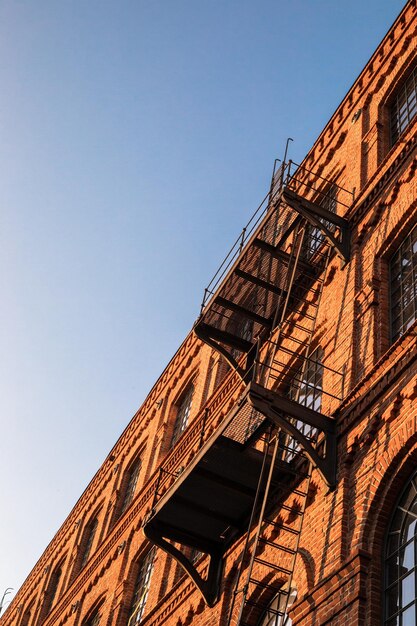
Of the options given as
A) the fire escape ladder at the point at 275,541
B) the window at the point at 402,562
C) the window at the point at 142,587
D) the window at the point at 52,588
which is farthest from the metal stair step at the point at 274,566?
the window at the point at 52,588

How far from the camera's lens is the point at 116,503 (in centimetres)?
2486

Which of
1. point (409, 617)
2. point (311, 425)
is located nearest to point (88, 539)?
point (311, 425)

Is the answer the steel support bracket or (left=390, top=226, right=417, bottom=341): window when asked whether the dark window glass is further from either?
(left=390, top=226, right=417, bottom=341): window

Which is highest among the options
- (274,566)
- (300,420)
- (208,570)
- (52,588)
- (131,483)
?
(131,483)

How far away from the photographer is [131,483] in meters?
25.1

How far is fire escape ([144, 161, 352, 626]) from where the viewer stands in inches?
479

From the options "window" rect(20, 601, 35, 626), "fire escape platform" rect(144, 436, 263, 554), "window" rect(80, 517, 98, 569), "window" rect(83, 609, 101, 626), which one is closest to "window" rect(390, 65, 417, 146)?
"fire escape platform" rect(144, 436, 263, 554)

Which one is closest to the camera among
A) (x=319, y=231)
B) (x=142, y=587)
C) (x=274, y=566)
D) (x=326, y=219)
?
(x=274, y=566)

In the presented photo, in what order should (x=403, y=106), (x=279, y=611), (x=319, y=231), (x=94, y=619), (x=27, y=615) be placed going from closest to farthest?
(x=279, y=611) < (x=403, y=106) < (x=319, y=231) < (x=94, y=619) < (x=27, y=615)

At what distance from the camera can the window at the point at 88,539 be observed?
26.3 meters

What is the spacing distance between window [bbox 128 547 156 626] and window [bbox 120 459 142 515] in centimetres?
423

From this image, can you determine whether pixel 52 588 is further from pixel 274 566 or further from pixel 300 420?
pixel 300 420

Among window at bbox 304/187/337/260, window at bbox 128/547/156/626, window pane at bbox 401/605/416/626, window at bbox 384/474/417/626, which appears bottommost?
window pane at bbox 401/605/416/626

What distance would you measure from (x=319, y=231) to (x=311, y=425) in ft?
20.7
